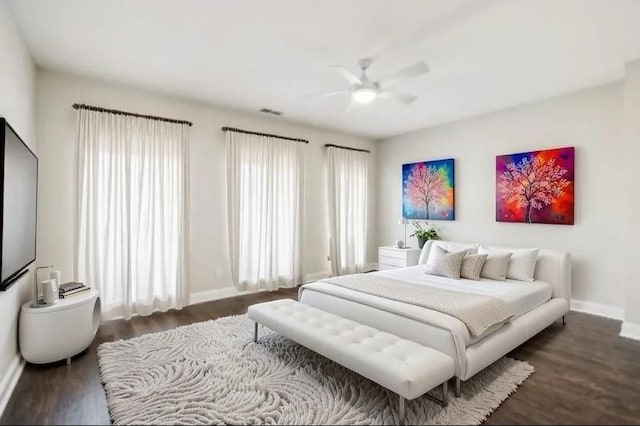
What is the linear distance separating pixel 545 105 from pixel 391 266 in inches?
128

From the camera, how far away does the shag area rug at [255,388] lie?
2.03 meters

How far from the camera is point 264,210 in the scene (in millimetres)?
5000

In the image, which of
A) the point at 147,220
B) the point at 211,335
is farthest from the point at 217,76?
the point at 211,335

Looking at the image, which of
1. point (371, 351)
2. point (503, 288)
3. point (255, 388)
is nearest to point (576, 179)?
point (503, 288)

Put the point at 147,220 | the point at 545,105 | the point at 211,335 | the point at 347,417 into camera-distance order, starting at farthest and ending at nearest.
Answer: the point at 545,105 → the point at 147,220 → the point at 211,335 → the point at 347,417

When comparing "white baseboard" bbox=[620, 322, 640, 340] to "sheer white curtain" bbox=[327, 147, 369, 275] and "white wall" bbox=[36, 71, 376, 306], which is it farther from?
"white wall" bbox=[36, 71, 376, 306]

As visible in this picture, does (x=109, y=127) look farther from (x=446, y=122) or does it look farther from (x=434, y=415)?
(x=446, y=122)

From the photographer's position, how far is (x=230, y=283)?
4.80 m

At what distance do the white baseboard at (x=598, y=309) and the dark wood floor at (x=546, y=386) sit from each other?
1.35 feet

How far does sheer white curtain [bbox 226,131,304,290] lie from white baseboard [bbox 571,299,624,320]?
377 cm

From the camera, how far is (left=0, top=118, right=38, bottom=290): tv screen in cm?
204

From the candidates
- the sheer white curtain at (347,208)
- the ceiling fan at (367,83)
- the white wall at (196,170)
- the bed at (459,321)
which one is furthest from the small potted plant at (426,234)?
the ceiling fan at (367,83)

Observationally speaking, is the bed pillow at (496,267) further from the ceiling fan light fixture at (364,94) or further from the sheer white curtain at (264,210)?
the sheer white curtain at (264,210)

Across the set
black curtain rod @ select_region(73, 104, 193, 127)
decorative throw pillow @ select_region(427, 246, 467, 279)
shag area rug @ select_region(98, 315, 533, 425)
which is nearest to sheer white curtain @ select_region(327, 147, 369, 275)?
decorative throw pillow @ select_region(427, 246, 467, 279)
